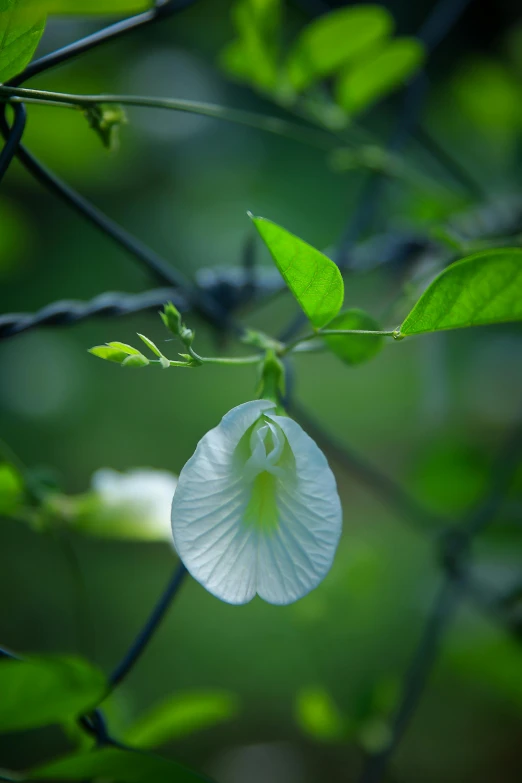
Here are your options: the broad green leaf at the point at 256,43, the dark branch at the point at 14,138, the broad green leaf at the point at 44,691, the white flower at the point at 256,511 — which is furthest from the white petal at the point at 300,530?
the broad green leaf at the point at 256,43

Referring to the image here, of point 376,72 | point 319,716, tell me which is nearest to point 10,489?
point 319,716

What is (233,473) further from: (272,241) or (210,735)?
(210,735)

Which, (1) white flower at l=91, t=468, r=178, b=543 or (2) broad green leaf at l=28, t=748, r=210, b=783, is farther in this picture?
(1) white flower at l=91, t=468, r=178, b=543

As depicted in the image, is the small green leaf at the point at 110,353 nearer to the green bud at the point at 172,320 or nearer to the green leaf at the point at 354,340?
the green bud at the point at 172,320

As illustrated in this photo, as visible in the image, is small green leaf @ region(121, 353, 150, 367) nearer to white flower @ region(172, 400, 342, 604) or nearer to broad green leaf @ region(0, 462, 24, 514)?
white flower @ region(172, 400, 342, 604)

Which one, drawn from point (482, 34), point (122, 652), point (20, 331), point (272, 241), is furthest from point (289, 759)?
point (482, 34)

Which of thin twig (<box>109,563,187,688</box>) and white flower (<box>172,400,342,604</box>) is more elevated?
white flower (<box>172,400,342,604</box>)

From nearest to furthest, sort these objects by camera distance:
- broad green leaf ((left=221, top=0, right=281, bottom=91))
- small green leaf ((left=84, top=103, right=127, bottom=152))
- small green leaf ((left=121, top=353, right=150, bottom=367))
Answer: small green leaf ((left=121, top=353, right=150, bottom=367))
small green leaf ((left=84, top=103, right=127, bottom=152))
broad green leaf ((left=221, top=0, right=281, bottom=91))

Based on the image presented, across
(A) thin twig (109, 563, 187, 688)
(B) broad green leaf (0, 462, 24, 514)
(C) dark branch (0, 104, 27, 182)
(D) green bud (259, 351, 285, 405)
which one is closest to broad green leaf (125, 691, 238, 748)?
(A) thin twig (109, 563, 187, 688)
